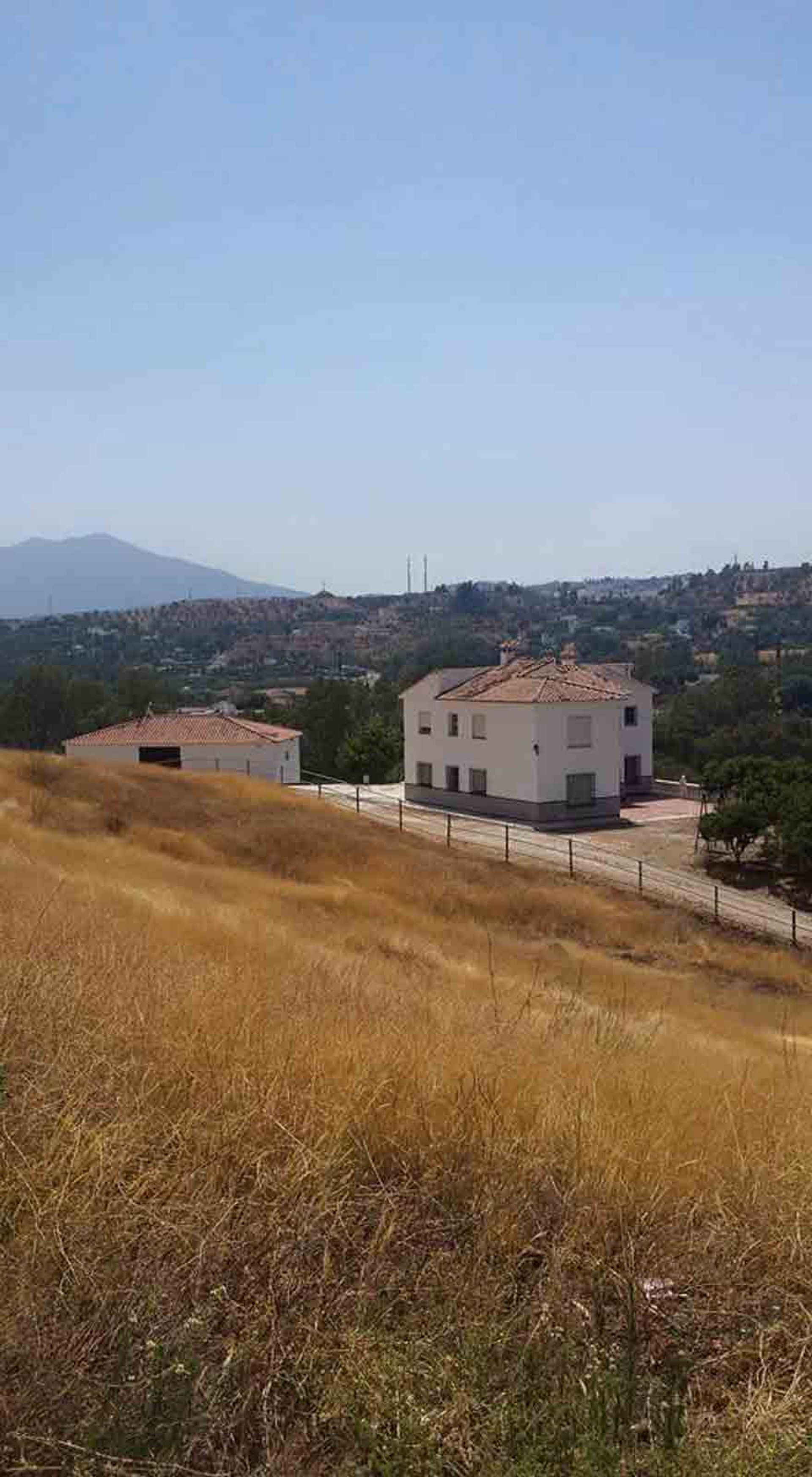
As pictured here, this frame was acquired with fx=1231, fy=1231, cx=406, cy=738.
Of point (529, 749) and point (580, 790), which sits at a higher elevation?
point (529, 749)

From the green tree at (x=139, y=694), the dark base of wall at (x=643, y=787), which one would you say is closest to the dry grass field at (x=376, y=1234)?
the dark base of wall at (x=643, y=787)

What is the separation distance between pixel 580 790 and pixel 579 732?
2.01 metres

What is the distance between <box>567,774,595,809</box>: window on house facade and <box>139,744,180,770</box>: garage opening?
14.9m

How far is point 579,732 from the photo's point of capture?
42.9 metres

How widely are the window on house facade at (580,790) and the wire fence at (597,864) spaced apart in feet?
7.67

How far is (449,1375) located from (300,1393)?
38cm

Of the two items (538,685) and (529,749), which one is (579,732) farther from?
(538,685)

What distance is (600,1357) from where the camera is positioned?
324 cm

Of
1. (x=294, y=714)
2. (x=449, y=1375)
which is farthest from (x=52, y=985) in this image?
(x=294, y=714)

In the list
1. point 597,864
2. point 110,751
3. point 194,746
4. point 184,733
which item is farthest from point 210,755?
point 597,864

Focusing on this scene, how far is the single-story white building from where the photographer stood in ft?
154

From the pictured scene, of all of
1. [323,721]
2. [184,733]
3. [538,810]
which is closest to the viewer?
[538,810]

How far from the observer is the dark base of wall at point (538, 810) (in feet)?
138

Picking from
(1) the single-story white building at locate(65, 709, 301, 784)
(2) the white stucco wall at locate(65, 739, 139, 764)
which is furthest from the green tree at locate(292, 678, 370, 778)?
(2) the white stucco wall at locate(65, 739, 139, 764)
